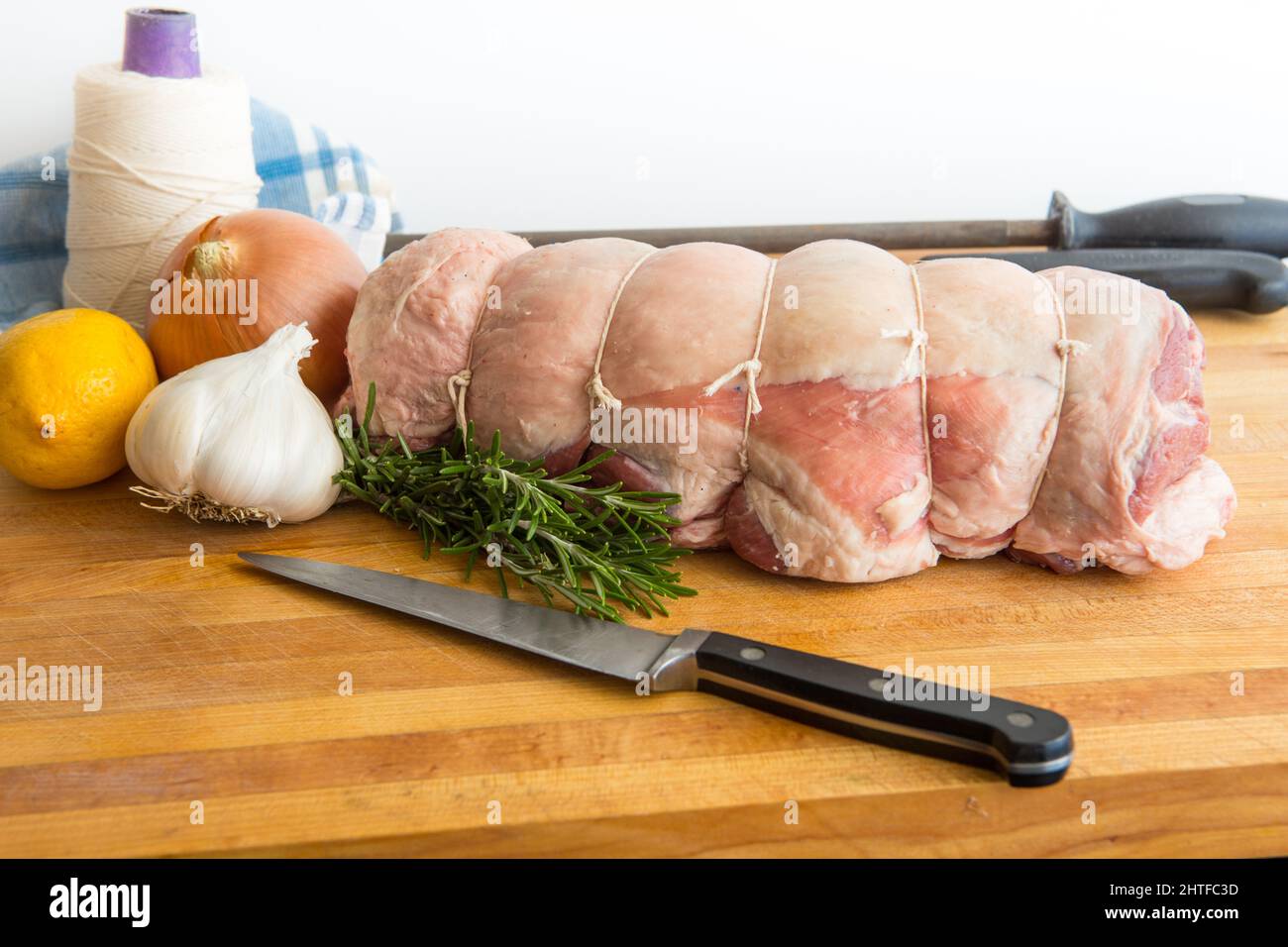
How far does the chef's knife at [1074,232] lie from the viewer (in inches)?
101

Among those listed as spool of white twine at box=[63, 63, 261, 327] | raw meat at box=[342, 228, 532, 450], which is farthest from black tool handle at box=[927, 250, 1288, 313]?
spool of white twine at box=[63, 63, 261, 327]

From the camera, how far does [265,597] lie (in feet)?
5.36

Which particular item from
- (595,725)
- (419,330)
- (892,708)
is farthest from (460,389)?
(892,708)

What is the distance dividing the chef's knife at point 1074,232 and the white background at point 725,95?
54 cm

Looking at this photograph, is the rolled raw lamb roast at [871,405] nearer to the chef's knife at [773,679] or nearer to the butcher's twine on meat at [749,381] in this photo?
the butcher's twine on meat at [749,381]

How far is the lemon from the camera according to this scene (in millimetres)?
1769

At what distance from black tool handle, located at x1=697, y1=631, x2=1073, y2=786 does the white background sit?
82.2 inches

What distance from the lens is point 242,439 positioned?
165cm

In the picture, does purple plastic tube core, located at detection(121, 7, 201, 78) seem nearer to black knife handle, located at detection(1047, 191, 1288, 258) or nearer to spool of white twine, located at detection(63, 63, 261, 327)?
spool of white twine, located at detection(63, 63, 261, 327)

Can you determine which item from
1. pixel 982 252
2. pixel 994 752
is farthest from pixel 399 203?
pixel 994 752

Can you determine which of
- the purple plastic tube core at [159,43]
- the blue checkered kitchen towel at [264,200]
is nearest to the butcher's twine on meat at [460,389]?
the purple plastic tube core at [159,43]

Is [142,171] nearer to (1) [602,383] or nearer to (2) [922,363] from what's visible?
(1) [602,383]

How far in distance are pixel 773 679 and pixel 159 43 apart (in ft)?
5.35

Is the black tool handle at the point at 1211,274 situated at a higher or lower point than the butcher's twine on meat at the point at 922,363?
higher
